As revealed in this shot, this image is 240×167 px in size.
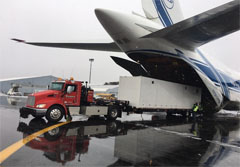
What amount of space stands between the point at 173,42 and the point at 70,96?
7312mm

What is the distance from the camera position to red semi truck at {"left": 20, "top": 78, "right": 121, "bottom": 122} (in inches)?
360

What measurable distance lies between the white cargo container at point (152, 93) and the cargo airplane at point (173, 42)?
4.62 ft

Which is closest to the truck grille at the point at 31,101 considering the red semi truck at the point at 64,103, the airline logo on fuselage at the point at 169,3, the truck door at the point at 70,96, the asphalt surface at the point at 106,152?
the red semi truck at the point at 64,103

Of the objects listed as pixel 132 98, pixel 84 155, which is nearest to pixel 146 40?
pixel 132 98

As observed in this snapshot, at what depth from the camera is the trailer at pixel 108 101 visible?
9.30 m

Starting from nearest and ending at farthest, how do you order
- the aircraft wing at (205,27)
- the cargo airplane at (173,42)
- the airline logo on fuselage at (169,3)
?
the aircraft wing at (205,27) < the cargo airplane at (173,42) < the airline logo on fuselage at (169,3)

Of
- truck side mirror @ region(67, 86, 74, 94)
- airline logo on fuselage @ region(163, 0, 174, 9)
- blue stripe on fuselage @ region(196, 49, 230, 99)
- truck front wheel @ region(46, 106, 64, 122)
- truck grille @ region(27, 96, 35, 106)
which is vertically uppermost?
airline logo on fuselage @ region(163, 0, 174, 9)

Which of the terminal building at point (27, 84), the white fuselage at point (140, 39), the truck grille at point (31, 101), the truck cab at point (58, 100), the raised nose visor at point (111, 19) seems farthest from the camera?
the terminal building at point (27, 84)

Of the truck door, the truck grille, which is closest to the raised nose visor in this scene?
the truck door

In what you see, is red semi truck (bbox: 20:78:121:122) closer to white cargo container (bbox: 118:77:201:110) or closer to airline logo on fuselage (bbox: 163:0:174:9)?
white cargo container (bbox: 118:77:201:110)

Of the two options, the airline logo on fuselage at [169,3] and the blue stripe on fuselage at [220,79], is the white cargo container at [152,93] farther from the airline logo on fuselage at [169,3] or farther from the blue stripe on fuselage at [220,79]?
the airline logo on fuselage at [169,3]

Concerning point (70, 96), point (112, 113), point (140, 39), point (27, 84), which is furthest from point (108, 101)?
point (27, 84)

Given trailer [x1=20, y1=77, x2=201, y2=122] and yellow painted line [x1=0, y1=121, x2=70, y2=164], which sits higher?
trailer [x1=20, y1=77, x2=201, y2=122]

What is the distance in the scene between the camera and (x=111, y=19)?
1030cm
